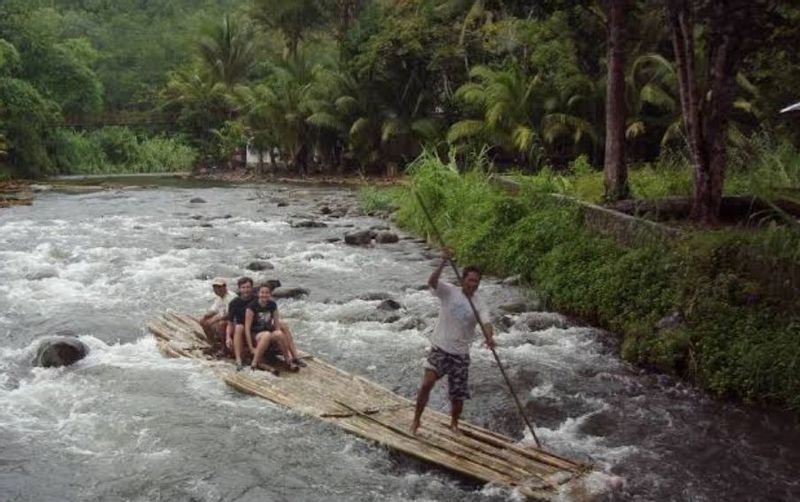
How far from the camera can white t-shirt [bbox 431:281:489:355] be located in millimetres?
7379

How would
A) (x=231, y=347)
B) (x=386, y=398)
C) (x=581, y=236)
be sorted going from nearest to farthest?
(x=386, y=398), (x=231, y=347), (x=581, y=236)

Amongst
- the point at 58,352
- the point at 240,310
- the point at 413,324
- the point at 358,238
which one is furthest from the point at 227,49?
the point at 240,310

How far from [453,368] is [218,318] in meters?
3.97

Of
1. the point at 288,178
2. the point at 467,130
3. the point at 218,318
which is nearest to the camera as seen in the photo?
the point at 218,318

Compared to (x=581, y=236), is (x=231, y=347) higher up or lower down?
lower down

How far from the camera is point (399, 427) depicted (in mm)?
7820

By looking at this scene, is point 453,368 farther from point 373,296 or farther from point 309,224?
point 309,224

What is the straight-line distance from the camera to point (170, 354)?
10.5 metres

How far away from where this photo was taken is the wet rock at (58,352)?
10141 millimetres

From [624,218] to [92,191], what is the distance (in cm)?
2593

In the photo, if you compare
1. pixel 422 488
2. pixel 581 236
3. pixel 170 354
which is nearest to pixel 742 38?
pixel 581 236

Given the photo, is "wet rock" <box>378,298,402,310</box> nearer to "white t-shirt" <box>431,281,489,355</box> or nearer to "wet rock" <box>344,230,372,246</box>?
"white t-shirt" <box>431,281,489,355</box>

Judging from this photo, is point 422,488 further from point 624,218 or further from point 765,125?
point 765,125

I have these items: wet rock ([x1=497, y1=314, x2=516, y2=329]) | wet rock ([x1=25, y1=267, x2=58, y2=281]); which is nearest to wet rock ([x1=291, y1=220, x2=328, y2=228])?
wet rock ([x1=25, y1=267, x2=58, y2=281])
